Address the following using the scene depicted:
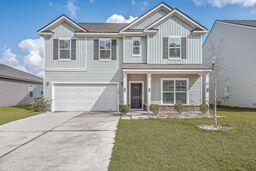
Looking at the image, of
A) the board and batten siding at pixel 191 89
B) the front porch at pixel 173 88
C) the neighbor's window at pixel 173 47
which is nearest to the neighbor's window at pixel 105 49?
the front porch at pixel 173 88

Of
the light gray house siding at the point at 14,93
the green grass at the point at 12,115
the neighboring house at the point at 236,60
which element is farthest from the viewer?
the light gray house siding at the point at 14,93

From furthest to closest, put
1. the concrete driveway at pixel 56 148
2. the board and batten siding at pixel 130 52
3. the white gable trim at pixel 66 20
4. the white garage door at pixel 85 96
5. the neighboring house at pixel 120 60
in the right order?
the white garage door at pixel 85 96 < the white gable trim at pixel 66 20 < the board and batten siding at pixel 130 52 < the neighboring house at pixel 120 60 < the concrete driveway at pixel 56 148

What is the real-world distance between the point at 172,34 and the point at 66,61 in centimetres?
854

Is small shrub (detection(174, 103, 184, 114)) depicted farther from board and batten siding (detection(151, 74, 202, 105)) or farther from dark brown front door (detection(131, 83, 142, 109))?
dark brown front door (detection(131, 83, 142, 109))

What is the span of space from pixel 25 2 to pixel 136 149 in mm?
12376

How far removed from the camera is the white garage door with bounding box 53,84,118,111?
798 inches

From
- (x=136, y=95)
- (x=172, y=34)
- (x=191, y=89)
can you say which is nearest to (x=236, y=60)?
(x=191, y=89)

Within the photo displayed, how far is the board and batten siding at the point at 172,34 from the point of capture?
19469mm

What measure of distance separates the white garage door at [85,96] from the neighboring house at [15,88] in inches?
310

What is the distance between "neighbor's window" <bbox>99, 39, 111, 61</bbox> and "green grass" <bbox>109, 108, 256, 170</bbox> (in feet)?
34.0

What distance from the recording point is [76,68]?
66.2 feet

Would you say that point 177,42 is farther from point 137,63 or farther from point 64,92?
point 64,92

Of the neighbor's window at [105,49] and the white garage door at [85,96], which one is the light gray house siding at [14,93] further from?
the neighbor's window at [105,49]

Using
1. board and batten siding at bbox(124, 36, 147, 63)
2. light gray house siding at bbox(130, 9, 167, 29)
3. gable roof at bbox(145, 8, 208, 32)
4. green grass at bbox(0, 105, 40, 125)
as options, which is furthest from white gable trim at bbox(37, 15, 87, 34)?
green grass at bbox(0, 105, 40, 125)
